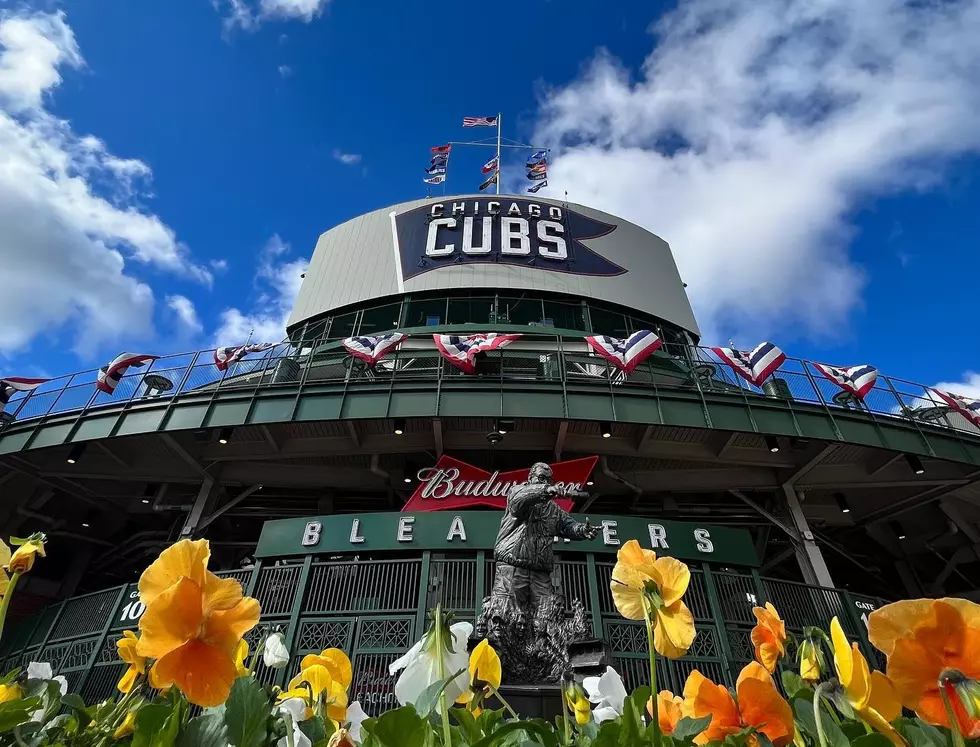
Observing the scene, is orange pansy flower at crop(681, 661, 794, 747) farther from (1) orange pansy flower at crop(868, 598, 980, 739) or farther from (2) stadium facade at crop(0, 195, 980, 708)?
(2) stadium facade at crop(0, 195, 980, 708)

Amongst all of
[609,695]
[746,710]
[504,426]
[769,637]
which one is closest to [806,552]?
[504,426]

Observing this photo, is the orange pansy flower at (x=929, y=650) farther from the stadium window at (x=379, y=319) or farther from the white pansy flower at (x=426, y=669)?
the stadium window at (x=379, y=319)

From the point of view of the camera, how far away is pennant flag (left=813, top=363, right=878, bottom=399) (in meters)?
15.0

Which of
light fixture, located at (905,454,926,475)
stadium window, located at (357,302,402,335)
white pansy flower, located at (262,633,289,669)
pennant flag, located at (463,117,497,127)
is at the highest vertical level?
pennant flag, located at (463,117,497,127)

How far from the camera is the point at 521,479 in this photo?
14.5m

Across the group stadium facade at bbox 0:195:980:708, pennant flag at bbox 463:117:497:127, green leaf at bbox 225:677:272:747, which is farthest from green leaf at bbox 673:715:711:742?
pennant flag at bbox 463:117:497:127

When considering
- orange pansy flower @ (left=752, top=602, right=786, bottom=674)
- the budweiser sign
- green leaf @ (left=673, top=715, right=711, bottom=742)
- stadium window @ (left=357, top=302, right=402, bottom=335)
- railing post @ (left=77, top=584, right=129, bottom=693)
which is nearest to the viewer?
green leaf @ (left=673, top=715, right=711, bottom=742)

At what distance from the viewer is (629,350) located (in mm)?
14367

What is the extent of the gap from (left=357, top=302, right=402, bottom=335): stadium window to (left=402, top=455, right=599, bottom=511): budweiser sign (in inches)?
358

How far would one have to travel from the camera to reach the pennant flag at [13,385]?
16.8m

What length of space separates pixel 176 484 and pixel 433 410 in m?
10.7

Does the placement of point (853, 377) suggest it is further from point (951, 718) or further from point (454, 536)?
point (951, 718)

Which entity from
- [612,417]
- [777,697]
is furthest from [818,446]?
[777,697]

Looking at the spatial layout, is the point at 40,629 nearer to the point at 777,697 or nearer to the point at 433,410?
the point at 433,410
